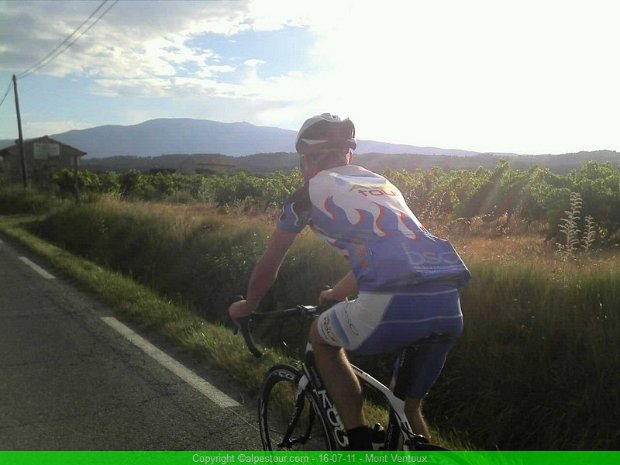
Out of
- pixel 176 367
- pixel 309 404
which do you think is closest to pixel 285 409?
pixel 309 404

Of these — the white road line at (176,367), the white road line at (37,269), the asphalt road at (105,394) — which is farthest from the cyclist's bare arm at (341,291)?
the white road line at (37,269)

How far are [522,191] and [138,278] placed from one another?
37.9ft

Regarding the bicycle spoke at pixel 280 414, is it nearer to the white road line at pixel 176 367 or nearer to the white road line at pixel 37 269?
the white road line at pixel 176 367

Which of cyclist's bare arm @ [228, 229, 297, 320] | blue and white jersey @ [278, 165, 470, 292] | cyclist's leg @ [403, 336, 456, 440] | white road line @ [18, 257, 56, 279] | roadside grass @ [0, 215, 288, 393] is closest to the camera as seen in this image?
blue and white jersey @ [278, 165, 470, 292]

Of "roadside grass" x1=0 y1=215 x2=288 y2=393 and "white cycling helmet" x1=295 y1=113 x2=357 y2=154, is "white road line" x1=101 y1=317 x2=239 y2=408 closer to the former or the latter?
"roadside grass" x1=0 y1=215 x2=288 y2=393

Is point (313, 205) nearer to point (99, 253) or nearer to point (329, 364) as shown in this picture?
point (329, 364)

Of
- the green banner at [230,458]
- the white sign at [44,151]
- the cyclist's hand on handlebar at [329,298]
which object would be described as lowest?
the white sign at [44,151]

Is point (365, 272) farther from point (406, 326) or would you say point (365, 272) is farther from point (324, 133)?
point (324, 133)

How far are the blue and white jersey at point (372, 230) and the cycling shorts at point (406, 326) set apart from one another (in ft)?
0.18

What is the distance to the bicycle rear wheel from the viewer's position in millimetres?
2756

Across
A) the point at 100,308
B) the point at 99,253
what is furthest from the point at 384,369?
the point at 99,253

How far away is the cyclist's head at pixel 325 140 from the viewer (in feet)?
7.95

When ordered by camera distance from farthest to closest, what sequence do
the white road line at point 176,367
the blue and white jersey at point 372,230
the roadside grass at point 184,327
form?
1. the roadside grass at point 184,327
2. the white road line at point 176,367
3. the blue and white jersey at point 372,230

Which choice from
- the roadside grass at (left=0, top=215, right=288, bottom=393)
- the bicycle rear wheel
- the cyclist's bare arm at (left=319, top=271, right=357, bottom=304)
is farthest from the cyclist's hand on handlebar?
the roadside grass at (left=0, top=215, right=288, bottom=393)
